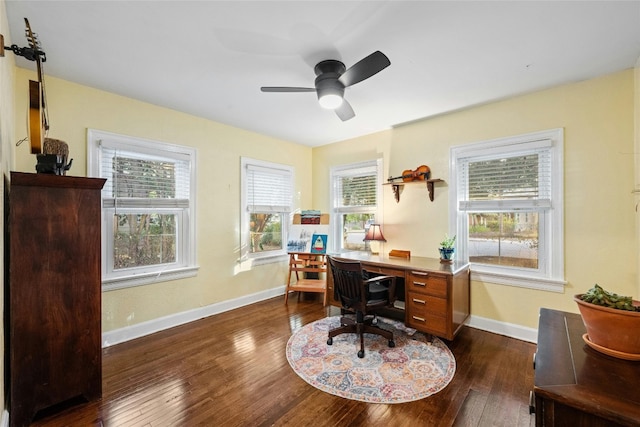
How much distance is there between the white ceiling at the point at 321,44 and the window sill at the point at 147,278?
189cm

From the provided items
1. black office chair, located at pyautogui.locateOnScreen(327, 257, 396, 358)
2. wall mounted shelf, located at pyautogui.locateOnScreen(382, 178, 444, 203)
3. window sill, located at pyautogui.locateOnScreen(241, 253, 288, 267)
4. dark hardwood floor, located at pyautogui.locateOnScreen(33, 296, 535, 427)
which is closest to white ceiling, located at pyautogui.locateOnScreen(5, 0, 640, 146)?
wall mounted shelf, located at pyautogui.locateOnScreen(382, 178, 444, 203)


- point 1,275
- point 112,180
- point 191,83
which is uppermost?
point 191,83

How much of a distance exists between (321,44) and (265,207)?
8.50ft

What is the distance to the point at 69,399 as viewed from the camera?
6.22ft

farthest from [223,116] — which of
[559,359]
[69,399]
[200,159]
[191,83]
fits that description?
[559,359]

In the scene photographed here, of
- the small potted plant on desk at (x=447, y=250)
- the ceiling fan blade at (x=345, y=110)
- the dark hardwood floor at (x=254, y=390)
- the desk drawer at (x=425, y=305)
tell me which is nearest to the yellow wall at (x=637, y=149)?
the dark hardwood floor at (x=254, y=390)

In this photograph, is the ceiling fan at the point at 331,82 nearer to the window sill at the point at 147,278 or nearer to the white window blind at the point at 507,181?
the white window blind at the point at 507,181

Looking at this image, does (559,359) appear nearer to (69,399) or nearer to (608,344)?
(608,344)

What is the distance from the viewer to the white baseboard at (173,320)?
9.00ft

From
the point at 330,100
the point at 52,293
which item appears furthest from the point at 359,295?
the point at 52,293

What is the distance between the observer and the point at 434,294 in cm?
263

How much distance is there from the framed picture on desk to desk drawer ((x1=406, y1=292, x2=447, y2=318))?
1582mm

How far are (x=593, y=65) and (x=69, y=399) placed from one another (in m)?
4.73

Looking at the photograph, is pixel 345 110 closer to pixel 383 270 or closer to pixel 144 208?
pixel 383 270
